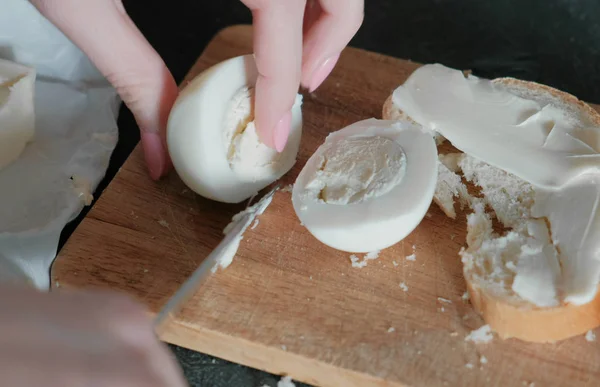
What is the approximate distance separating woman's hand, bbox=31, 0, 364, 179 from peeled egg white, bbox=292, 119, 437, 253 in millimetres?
186

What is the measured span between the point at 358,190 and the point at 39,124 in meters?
1.25

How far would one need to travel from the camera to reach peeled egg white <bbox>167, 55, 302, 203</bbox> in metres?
1.66

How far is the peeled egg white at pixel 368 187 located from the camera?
154 cm

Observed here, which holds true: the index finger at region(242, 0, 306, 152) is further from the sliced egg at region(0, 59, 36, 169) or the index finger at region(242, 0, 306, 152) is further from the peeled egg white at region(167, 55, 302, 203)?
the sliced egg at region(0, 59, 36, 169)

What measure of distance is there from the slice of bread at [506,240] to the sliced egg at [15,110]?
120 cm

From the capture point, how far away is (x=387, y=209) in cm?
154

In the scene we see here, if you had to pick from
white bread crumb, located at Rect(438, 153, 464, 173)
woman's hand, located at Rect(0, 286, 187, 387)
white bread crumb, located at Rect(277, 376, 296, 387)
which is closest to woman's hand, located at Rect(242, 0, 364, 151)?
white bread crumb, located at Rect(438, 153, 464, 173)

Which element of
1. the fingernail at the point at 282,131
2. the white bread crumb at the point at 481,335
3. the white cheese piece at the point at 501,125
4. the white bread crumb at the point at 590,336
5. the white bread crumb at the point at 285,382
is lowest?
the white bread crumb at the point at 590,336

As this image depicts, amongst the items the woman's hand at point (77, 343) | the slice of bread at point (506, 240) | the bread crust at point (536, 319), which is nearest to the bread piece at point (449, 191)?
the slice of bread at point (506, 240)

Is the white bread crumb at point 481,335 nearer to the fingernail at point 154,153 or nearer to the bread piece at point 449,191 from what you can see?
the bread piece at point 449,191

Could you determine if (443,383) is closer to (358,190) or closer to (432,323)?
(432,323)

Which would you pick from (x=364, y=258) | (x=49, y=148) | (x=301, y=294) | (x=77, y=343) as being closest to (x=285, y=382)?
(x=301, y=294)

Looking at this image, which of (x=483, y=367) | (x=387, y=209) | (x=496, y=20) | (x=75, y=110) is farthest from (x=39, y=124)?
(x=496, y=20)

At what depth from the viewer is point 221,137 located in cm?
169
